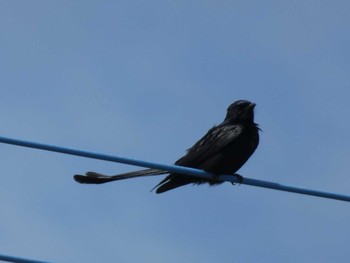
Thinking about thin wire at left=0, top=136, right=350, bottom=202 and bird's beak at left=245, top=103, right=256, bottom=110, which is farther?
bird's beak at left=245, top=103, right=256, bottom=110

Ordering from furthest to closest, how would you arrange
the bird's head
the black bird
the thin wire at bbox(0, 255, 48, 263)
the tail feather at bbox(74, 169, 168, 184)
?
the bird's head
the black bird
the tail feather at bbox(74, 169, 168, 184)
the thin wire at bbox(0, 255, 48, 263)

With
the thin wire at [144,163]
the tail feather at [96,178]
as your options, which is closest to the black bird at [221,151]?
the tail feather at [96,178]

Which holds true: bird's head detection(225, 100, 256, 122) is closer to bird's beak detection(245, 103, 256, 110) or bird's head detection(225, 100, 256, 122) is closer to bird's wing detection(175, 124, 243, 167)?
bird's beak detection(245, 103, 256, 110)

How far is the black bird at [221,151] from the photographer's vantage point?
34.5 feet

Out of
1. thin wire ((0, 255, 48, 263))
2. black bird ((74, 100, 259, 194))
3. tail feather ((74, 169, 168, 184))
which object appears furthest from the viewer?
black bird ((74, 100, 259, 194))

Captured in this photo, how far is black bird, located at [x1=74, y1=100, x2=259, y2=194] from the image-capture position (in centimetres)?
1052

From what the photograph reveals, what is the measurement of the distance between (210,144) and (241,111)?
0.66 meters

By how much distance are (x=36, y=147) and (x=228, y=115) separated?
160 inches

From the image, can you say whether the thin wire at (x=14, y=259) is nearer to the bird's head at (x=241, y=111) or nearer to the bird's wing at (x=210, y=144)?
the bird's wing at (x=210, y=144)

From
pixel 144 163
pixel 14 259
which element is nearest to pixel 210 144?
pixel 144 163

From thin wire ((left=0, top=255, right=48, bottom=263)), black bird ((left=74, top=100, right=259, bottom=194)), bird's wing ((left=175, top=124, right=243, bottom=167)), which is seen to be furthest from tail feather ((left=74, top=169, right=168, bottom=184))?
thin wire ((left=0, top=255, right=48, bottom=263))

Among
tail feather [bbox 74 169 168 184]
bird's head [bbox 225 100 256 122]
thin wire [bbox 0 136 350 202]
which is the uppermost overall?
bird's head [bbox 225 100 256 122]

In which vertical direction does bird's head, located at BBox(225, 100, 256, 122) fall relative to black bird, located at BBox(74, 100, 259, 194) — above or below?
above

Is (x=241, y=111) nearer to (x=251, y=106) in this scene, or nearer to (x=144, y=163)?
(x=251, y=106)
